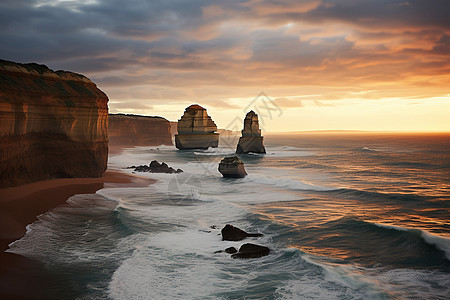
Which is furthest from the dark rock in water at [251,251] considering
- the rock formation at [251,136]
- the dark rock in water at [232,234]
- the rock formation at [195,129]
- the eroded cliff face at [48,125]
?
the rock formation at [195,129]

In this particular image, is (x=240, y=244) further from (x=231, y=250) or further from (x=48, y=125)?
(x=48, y=125)

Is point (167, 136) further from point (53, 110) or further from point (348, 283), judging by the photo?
point (348, 283)

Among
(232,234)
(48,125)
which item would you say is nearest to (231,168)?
(48,125)

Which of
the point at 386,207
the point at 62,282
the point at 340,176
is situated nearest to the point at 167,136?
the point at 340,176

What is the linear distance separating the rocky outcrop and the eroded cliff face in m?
74.7

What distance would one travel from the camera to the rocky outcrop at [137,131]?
10512 cm

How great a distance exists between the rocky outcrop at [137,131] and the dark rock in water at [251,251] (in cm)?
9406

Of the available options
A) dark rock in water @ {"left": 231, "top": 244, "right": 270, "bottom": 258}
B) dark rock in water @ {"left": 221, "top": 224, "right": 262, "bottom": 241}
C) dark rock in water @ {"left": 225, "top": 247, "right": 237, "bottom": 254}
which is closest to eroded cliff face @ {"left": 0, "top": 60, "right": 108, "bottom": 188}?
dark rock in water @ {"left": 221, "top": 224, "right": 262, "bottom": 241}

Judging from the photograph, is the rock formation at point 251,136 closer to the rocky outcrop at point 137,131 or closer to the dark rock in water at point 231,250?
the rocky outcrop at point 137,131

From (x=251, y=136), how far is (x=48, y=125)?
170ft

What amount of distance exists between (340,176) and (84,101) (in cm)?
2836

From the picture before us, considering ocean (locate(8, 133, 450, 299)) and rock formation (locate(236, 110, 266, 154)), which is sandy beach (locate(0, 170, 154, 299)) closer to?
ocean (locate(8, 133, 450, 299))

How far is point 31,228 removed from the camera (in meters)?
16.1

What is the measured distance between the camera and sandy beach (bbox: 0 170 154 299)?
423 inches
